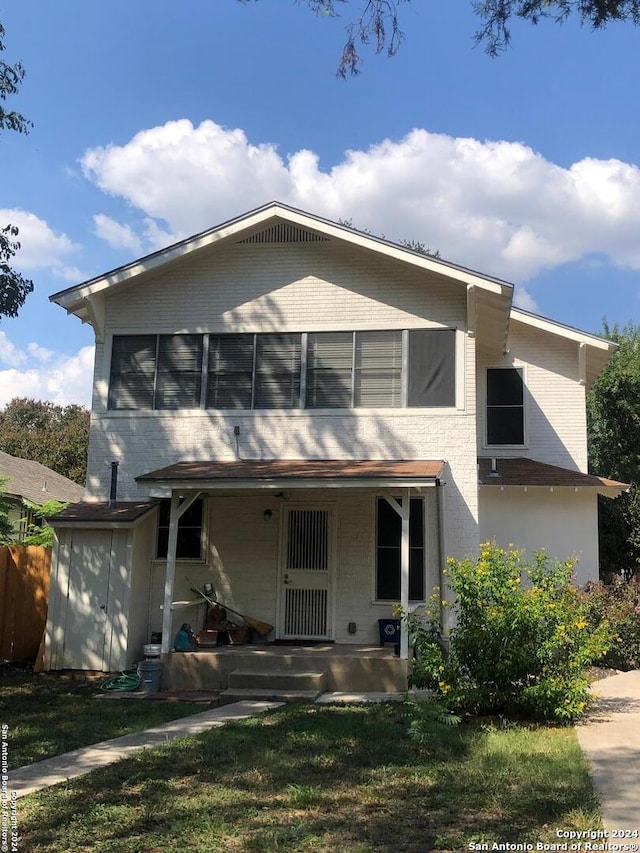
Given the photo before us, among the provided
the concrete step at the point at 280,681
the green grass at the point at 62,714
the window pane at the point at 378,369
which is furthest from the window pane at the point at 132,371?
the concrete step at the point at 280,681

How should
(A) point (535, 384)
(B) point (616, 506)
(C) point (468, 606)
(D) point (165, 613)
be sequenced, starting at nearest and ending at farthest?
(C) point (468, 606) < (D) point (165, 613) < (A) point (535, 384) < (B) point (616, 506)

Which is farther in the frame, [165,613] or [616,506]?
[616,506]

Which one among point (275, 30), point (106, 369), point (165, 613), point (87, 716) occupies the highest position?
point (275, 30)

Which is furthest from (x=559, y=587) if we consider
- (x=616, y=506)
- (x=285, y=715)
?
(x=616, y=506)

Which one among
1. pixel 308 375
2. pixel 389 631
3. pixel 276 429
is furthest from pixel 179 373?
pixel 389 631

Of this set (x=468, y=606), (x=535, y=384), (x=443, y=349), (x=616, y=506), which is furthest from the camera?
(x=616, y=506)

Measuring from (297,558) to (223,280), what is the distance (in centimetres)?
496

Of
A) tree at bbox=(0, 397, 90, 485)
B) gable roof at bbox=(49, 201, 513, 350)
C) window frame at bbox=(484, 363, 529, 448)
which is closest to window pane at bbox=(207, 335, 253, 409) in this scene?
gable roof at bbox=(49, 201, 513, 350)

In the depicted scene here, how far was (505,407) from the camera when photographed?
15.3m

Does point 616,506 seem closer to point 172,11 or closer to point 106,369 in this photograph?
point 106,369

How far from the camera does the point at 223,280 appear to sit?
1327 centimetres

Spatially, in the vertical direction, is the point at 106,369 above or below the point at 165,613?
above

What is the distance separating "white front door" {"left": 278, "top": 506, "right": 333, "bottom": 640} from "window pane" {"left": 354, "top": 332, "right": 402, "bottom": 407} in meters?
2.03

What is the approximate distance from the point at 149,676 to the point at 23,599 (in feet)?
12.1
